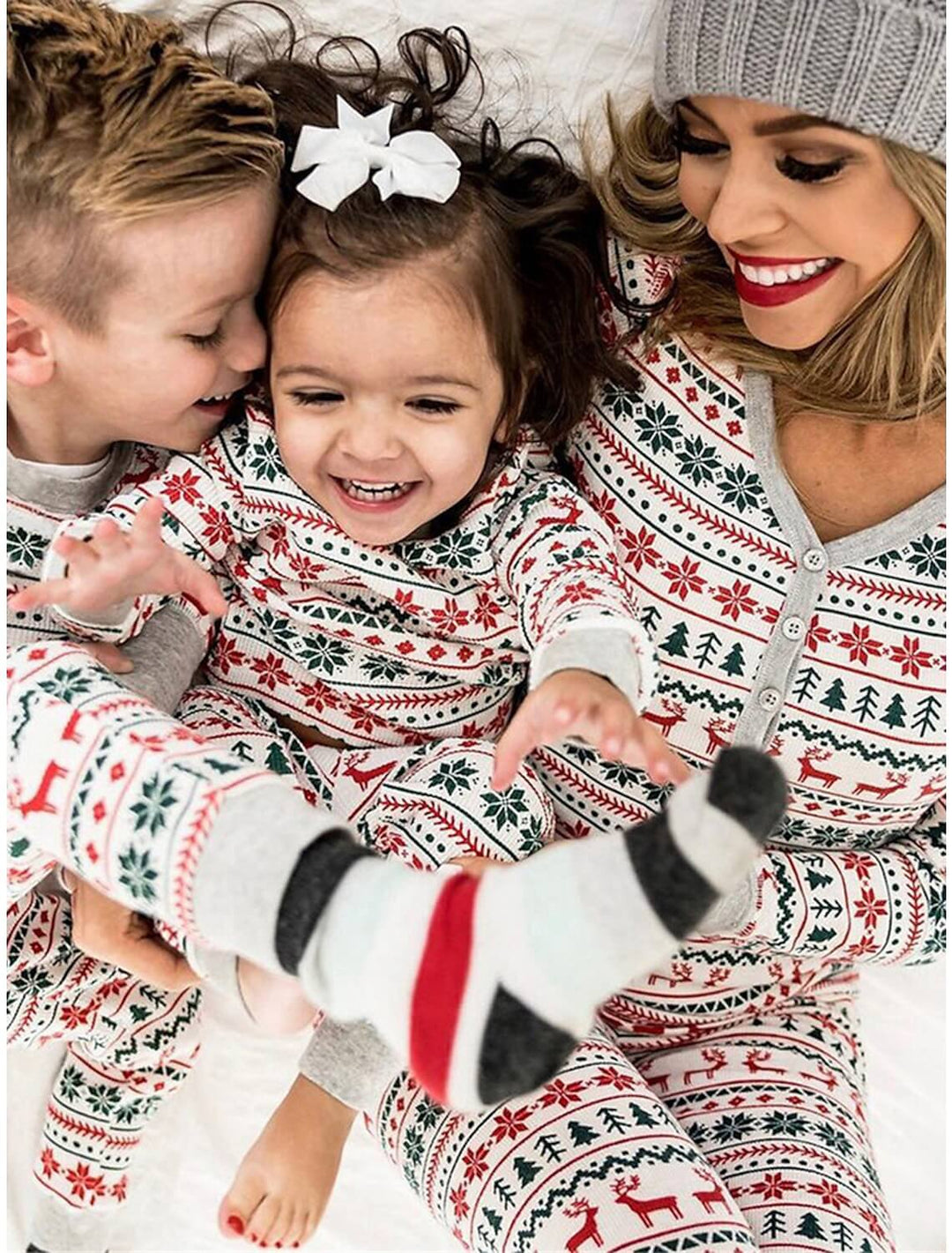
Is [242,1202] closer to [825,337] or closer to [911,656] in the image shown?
[911,656]

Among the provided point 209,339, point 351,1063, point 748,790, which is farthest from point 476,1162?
point 209,339

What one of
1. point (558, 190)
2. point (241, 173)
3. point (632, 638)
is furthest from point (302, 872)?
point (558, 190)

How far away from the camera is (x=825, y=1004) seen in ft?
4.32

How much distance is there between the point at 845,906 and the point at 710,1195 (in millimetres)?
264

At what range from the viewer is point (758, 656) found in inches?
45.5

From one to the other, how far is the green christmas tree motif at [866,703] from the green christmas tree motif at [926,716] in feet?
0.11

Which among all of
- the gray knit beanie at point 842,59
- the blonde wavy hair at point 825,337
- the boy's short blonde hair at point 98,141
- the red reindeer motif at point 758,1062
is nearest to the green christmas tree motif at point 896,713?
the blonde wavy hair at point 825,337

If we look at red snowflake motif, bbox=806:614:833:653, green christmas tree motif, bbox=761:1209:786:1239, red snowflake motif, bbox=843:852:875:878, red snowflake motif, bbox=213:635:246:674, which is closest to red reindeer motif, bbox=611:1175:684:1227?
green christmas tree motif, bbox=761:1209:786:1239

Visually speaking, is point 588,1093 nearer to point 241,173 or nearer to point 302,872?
point 302,872

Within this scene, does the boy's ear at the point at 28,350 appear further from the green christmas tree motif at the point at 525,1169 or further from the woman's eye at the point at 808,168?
the green christmas tree motif at the point at 525,1169

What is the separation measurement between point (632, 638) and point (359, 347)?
0.29 metres

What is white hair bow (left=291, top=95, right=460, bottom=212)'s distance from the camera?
103 cm

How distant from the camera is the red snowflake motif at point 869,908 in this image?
1212mm

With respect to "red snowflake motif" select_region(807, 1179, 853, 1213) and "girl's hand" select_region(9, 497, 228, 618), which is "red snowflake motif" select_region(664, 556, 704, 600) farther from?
"red snowflake motif" select_region(807, 1179, 853, 1213)
